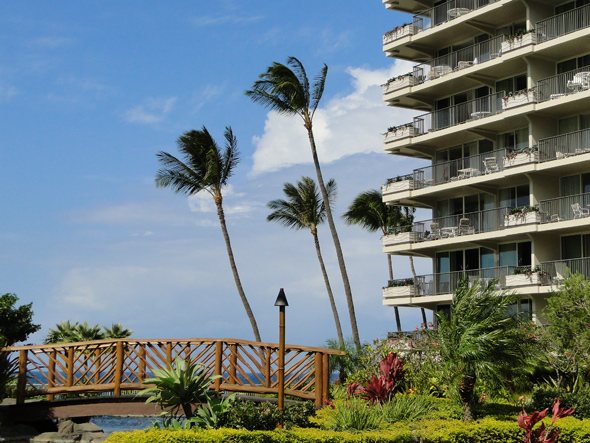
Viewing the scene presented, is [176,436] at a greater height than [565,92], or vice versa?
[565,92]

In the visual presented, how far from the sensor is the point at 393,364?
21.3 m

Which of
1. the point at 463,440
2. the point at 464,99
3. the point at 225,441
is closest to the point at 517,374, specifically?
the point at 463,440

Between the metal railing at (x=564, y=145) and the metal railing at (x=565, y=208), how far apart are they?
184 cm

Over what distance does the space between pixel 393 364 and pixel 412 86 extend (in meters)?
23.0

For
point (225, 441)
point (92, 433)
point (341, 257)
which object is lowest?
point (92, 433)

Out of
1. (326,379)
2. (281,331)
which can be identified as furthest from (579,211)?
(281,331)

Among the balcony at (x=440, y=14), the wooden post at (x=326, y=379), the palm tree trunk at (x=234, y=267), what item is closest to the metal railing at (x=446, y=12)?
the balcony at (x=440, y=14)

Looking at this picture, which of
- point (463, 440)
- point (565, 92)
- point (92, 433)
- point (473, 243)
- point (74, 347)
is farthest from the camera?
point (473, 243)

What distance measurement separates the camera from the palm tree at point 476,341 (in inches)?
734

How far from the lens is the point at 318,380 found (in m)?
22.5

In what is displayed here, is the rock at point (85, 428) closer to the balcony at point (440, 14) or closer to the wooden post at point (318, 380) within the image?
the wooden post at point (318, 380)

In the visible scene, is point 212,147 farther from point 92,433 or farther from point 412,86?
point 92,433

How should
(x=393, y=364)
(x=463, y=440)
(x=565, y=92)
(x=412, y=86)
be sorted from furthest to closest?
(x=412, y=86) < (x=565, y=92) < (x=393, y=364) < (x=463, y=440)

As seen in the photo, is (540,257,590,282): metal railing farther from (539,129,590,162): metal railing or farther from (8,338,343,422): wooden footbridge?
(8,338,343,422): wooden footbridge
